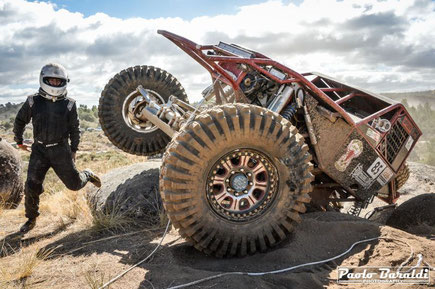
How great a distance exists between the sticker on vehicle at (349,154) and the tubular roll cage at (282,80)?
0.46ft

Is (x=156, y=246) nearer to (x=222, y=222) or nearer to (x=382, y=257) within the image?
(x=222, y=222)

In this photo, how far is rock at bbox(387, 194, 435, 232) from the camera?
5406 mm

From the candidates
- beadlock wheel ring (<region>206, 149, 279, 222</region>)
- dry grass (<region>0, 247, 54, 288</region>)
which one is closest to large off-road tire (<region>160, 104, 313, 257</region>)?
beadlock wheel ring (<region>206, 149, 279, 222</region>)

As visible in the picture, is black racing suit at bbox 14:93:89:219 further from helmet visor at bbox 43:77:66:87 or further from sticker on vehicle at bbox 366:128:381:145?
sticker on vehicle at bbox 366:128:381:145

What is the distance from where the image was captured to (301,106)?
4.76m

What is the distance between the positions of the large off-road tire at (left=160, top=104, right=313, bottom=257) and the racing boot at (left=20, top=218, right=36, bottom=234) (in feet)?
9.23

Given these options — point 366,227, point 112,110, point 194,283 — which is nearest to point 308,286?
point 194,283

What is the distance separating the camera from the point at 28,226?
5.43 m

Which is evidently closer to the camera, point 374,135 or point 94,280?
point 94,280

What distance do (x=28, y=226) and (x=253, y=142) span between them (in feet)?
11.5

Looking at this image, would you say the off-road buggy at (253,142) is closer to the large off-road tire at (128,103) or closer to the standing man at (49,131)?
the large off-road tire at (128,103)

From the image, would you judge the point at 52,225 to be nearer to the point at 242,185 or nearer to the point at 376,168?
the point at 242,185

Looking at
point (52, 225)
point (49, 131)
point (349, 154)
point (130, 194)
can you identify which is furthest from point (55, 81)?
point (349, 154)

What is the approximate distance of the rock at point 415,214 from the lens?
5.41m
